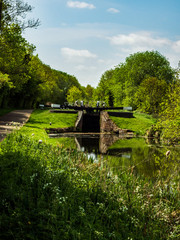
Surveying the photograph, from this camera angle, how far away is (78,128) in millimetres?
33438

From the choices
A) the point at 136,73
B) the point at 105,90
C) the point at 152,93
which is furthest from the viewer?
the point at 105,90

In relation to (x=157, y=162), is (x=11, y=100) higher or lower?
higher

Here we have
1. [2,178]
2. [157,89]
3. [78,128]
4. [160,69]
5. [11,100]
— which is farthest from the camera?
[160,69]

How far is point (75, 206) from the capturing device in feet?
18.1

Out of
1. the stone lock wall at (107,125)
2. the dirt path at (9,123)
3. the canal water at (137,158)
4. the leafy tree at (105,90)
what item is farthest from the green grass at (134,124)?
the leafy tree at (105,90)

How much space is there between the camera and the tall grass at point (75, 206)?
15.3ft

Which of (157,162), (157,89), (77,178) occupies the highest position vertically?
(157,89)

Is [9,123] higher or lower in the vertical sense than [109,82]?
lower

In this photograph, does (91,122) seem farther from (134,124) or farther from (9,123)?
(9,123)

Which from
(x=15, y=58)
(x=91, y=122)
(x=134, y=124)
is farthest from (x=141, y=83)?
(x=15, y=58)

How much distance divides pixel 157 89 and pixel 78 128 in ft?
63.7

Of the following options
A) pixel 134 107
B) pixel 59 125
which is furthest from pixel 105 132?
pixel 134 107

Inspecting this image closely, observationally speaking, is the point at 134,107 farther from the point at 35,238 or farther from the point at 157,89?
the point at 35,238

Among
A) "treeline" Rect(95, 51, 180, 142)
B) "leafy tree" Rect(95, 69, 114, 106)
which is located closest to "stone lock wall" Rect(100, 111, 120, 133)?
"treeline" Rect(95, 51, 180, 142)
